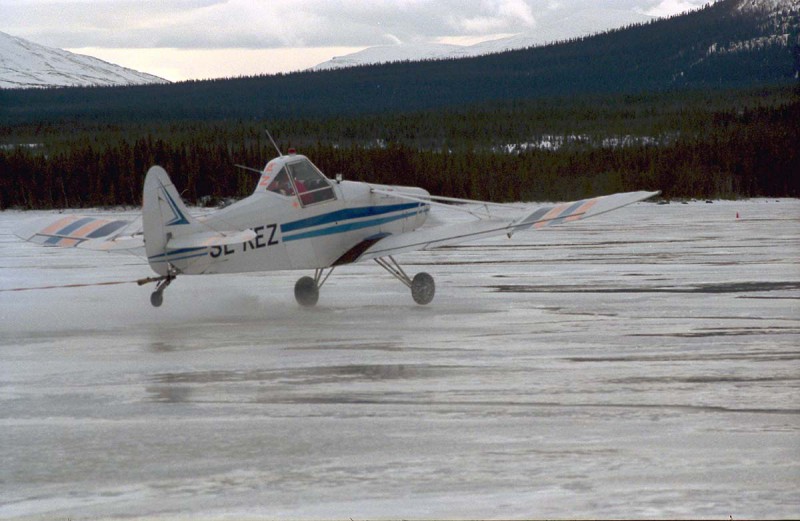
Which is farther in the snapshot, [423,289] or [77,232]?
[77,232]

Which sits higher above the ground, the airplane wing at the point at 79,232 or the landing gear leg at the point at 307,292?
the airplane wing at the point at 79,232

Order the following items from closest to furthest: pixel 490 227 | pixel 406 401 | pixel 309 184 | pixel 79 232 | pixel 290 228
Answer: pixel 406 401 < pixel 290 228 < pixel 309 184 < pixel 490 227 < pixel 79 232

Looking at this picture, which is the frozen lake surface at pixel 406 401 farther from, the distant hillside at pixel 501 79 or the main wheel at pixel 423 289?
the distant hillside at pixel 501 79

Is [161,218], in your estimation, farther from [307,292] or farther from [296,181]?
[307,292]

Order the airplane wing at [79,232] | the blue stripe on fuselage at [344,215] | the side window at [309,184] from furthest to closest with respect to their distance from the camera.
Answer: the airplane wing at [79,232] < the side window at [309,184] < the blue stripe on fuselage at [344,215]

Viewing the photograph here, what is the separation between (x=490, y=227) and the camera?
14.7 meters

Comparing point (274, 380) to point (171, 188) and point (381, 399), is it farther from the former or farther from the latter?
point (171, 188)

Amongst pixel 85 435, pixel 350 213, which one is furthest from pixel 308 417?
pixel 350 213

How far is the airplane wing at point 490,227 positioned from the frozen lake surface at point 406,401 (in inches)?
28.7

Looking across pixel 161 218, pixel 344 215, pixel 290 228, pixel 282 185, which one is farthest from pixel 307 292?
pixel 161 218

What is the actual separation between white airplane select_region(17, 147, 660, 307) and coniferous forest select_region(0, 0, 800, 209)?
41686 mm

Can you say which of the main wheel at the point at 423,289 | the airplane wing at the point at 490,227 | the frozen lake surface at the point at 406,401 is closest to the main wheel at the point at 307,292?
the frozen lake surface at the point at 406,401

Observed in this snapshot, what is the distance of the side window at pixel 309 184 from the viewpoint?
14523mm

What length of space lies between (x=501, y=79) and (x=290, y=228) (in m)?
146
